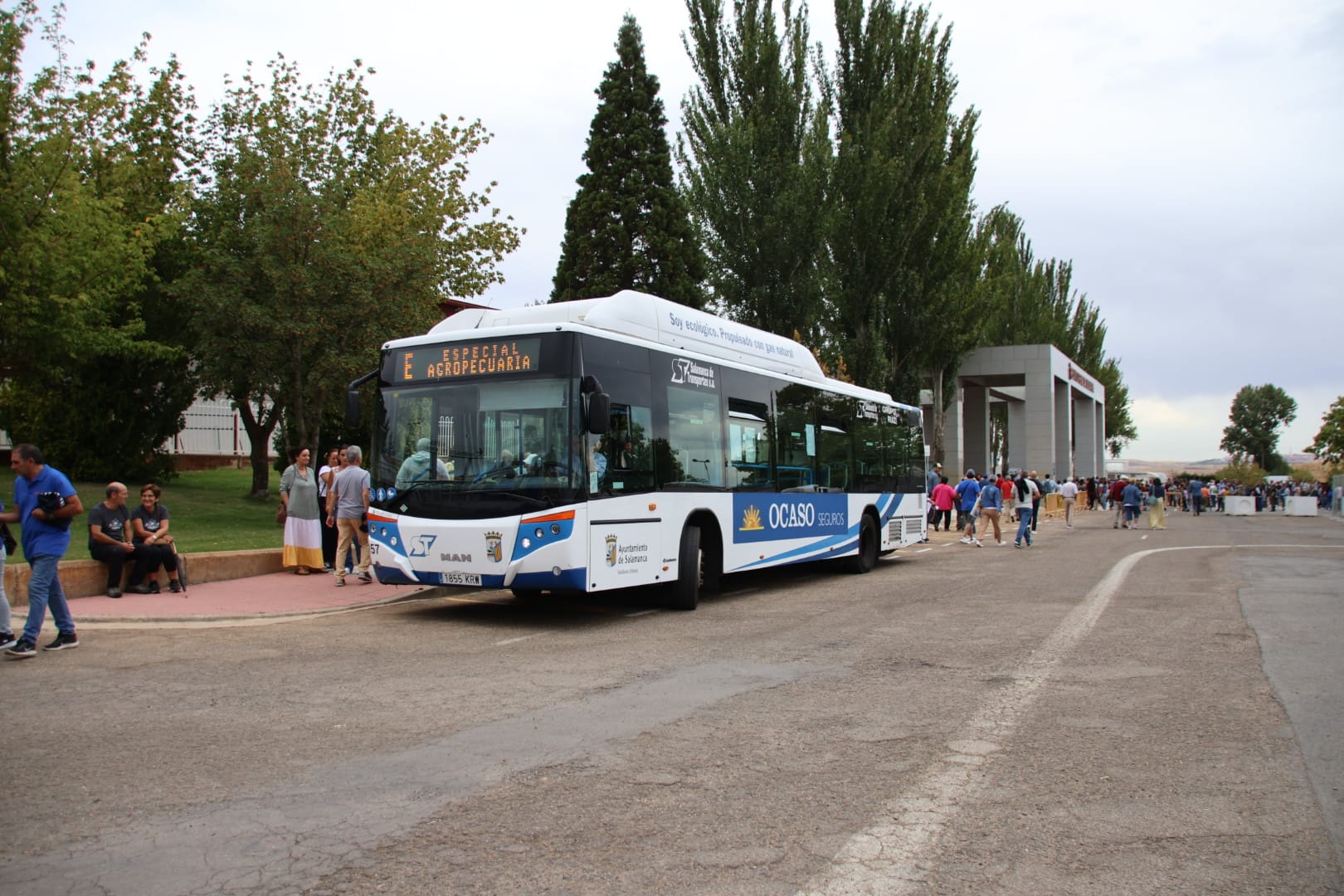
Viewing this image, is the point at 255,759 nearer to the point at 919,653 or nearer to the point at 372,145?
the point at 919,653

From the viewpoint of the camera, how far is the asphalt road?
159 inches

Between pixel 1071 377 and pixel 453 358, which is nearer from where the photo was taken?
pixel 453 358

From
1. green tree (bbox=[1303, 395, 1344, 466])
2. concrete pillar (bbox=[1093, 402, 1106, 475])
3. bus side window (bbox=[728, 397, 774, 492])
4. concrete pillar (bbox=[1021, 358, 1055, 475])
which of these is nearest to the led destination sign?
bus side window (bbox=[728, 397, 774, 492])

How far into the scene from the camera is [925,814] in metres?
4.67

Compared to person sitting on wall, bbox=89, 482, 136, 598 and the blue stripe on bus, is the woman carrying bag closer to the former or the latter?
person sitting on wall, bbox=89, 482, 136, 598

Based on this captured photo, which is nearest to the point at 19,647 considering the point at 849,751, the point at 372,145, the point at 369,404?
the point at 849,751

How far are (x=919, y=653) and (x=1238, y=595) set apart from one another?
6.86m

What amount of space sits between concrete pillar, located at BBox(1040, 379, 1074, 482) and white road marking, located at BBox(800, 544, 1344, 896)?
55989 millimetres

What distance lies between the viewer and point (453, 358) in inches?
433

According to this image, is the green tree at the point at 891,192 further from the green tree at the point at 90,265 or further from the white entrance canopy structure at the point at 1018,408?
the green tree at the point at 90,265

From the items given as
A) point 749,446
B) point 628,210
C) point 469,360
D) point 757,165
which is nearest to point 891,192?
point 757,165

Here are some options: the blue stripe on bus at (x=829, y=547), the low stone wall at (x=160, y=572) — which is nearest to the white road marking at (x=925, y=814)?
the blue stripe on bus at (x=829, y=547)

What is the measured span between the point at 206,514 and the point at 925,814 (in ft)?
65.2

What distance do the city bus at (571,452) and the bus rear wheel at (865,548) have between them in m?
3.88
